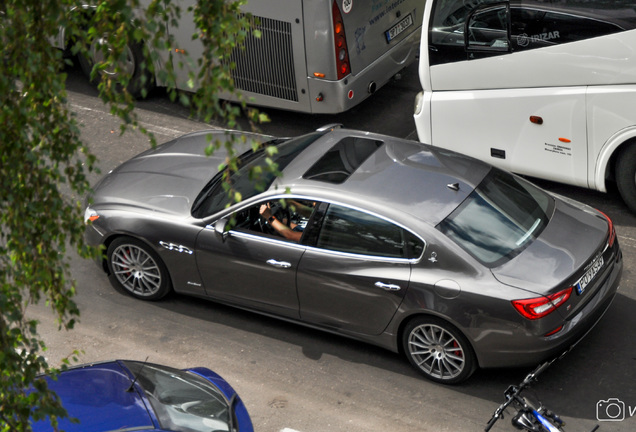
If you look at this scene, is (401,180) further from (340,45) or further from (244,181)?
(340,45)

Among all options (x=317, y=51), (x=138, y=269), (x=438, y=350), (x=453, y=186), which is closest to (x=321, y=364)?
(x=438, y=350)

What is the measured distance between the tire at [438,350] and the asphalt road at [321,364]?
13 centimetres

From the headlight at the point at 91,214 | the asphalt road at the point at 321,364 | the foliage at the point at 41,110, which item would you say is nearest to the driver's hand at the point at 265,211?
the asphalt road at the point at 321,364

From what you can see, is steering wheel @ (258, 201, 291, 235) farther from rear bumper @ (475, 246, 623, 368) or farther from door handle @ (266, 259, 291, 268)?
rear bumper @ (475, 246, 623, 368)

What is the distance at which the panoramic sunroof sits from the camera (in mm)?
7770

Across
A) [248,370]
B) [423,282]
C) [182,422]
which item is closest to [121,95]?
[182,422]

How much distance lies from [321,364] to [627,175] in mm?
3890

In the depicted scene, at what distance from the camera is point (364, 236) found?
739 cm

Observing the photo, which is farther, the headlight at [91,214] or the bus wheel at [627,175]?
the bus wheel at [627,175]

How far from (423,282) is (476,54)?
3620 mm

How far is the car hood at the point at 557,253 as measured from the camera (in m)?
6.92

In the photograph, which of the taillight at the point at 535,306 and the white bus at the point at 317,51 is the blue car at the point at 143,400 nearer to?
the taillight at the point at 535,306

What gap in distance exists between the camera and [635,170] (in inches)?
371

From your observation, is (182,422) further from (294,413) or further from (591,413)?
(591,413)
